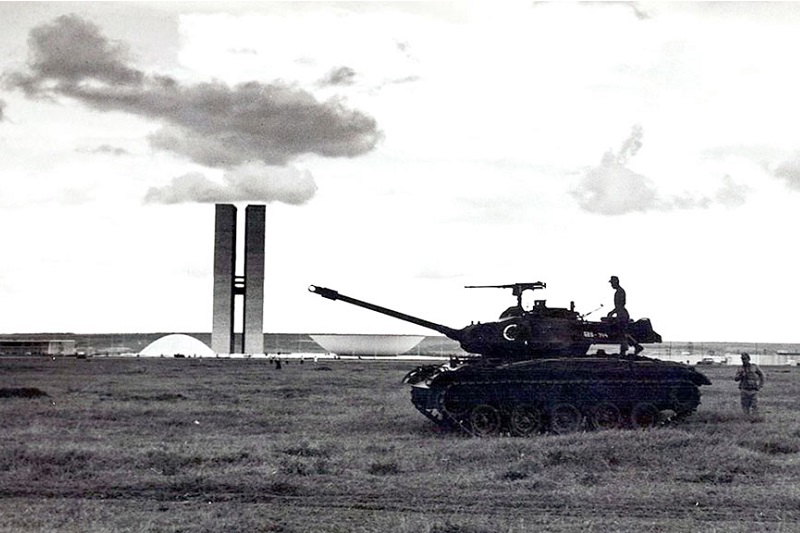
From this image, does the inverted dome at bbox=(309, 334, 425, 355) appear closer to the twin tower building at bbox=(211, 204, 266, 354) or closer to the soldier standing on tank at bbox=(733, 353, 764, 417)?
the twin tower building at bbox=(211, 204, 266, 354)

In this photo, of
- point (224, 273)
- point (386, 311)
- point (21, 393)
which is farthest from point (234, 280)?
point (386, 311)

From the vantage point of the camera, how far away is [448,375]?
18.1 metres

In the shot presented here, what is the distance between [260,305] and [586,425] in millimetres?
71274

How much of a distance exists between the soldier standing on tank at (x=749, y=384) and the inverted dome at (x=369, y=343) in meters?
74.0

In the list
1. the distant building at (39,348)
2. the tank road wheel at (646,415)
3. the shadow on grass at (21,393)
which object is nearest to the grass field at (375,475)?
the tank road wheel at (646,415)

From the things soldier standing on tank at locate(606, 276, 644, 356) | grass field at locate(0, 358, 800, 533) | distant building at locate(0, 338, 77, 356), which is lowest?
grass field at locate(0, 358, 800, 533)

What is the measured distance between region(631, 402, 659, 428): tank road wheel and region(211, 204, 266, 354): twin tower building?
6957 centimetres

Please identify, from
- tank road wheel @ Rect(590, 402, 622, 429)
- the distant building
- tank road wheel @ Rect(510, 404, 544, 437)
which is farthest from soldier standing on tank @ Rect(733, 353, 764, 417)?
the distant building

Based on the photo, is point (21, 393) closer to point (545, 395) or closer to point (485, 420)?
point (485, 420)

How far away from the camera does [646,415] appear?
18.8 metres

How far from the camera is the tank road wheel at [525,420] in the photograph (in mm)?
18109

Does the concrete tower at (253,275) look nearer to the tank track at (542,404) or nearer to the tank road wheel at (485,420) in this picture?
the tank track at (542,404)

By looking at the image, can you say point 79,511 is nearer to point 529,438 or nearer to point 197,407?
point 529,438

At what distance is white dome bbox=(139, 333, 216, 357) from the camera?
88438 mm
